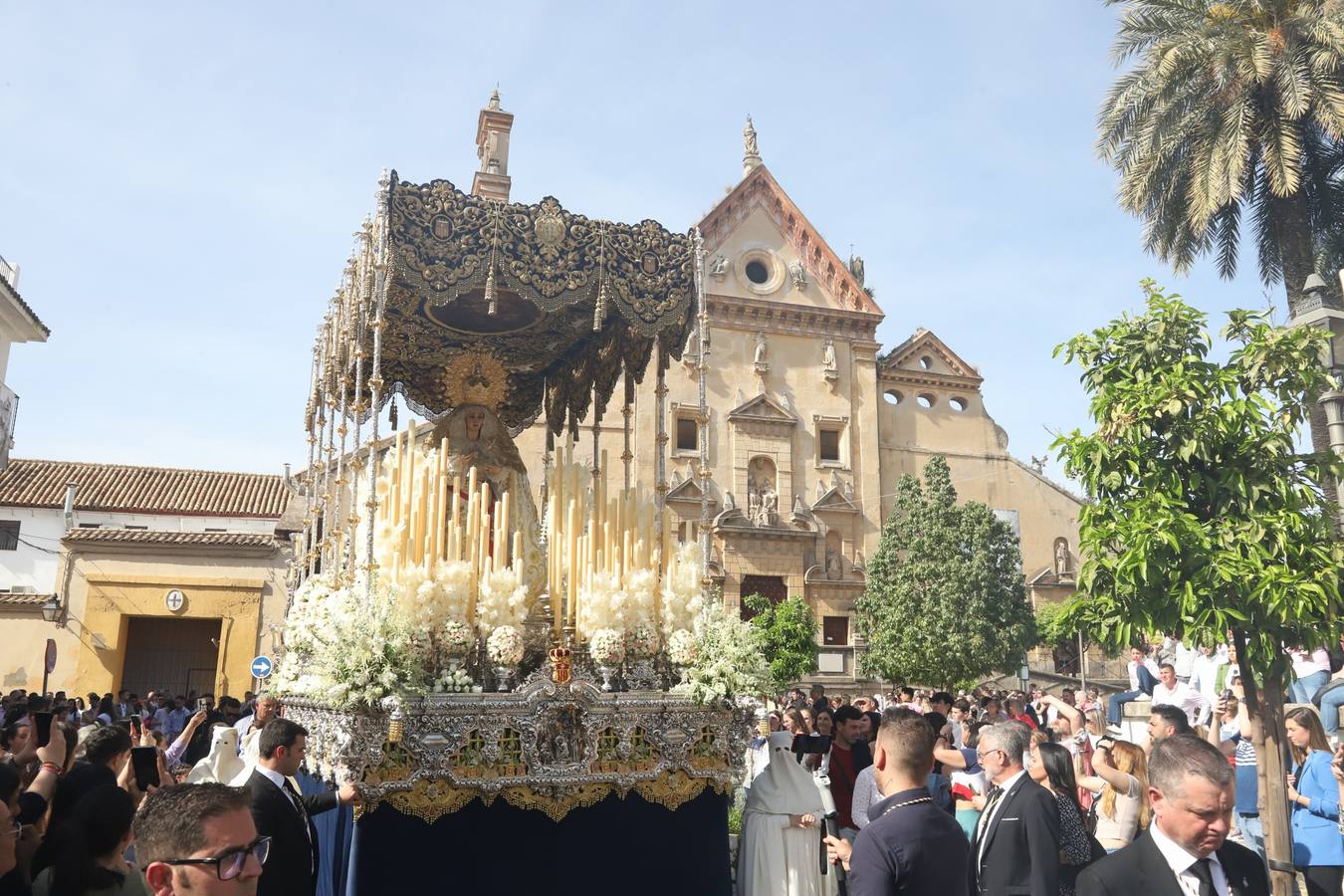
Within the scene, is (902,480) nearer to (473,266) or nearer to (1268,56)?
(1268,56)

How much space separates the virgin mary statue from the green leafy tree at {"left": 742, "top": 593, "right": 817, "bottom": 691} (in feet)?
54.6

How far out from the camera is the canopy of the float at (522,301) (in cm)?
823

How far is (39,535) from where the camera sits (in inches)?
1181

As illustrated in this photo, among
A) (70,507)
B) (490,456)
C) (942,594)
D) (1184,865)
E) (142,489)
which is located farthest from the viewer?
(142,489)

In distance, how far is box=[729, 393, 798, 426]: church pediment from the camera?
34.1 meters

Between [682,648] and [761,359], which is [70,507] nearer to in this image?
[761,359]

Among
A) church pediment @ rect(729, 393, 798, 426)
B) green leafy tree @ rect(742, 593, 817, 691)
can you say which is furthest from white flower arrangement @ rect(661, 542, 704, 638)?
church pediment @ rect(729, 393, 798, 426)

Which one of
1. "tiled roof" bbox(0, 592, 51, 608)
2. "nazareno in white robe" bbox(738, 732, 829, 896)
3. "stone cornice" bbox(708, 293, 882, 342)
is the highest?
"stone cornice" bbox(708, 293, 882, 342)

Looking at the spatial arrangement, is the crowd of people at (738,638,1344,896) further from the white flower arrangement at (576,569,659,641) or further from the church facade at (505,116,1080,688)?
the church facade at (505,116,1080,688)

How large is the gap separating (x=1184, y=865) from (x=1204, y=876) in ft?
0.27

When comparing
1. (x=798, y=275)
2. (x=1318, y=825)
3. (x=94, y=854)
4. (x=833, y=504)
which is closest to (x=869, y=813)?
(x=94, y=854)

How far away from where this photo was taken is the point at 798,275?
35.6m

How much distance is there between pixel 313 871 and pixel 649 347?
242 inches

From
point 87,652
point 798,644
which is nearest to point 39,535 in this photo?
point 87,652
